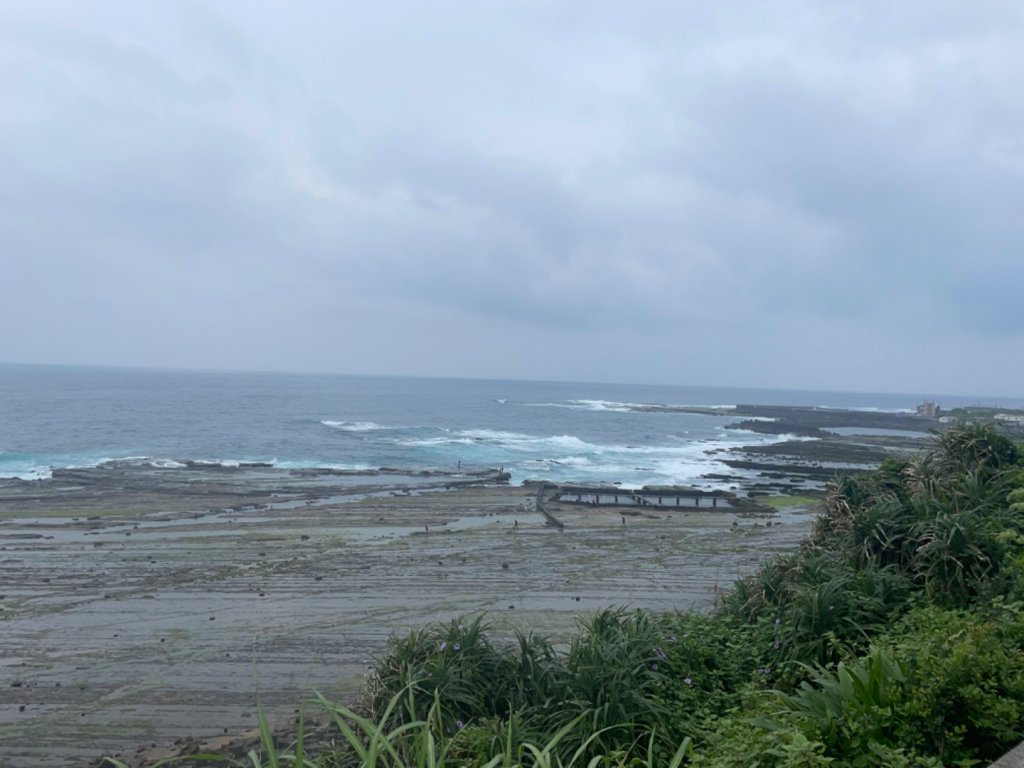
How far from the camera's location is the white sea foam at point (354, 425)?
6651 centimetres

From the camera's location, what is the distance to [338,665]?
Result: 38.1 feet

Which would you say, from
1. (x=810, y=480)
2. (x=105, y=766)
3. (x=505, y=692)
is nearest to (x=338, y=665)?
(x=105, y=766)

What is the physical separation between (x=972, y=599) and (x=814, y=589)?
166cm

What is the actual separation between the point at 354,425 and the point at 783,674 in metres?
66.9

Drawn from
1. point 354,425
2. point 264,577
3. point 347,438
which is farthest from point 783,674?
point 354,425

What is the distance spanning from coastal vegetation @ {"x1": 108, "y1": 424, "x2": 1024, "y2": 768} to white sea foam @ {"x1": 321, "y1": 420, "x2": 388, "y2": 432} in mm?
58900

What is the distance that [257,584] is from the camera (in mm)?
16656

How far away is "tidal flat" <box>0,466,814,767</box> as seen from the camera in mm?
10211

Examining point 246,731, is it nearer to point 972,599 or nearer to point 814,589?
point 814,589

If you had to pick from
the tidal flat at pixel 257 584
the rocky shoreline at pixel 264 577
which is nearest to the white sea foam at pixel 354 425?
the rocky shoreline at pixel 264 577

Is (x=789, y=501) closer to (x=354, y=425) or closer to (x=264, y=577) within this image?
(x=264, y=577)

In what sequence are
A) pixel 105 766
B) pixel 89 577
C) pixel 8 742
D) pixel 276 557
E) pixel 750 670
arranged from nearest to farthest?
1. pixel 750 670
2. pixel 105 766
3. pixel 8 742
4. pixel 89 577
5. pixel 276 557

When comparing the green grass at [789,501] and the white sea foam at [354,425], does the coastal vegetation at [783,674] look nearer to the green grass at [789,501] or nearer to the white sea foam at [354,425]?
the green grass at [789,501]

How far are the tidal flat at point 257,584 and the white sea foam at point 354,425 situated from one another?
1343 inches
